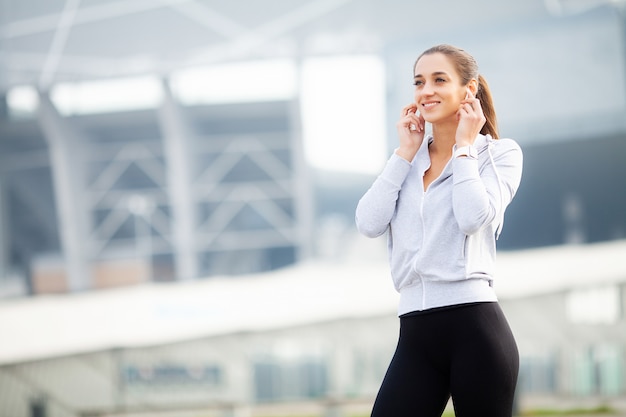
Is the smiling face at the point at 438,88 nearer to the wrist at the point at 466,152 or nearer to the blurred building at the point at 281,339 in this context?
the wrist at the point at 466,152

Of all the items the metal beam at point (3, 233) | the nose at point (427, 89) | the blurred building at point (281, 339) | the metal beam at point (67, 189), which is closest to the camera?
the nose at point (427, 89)

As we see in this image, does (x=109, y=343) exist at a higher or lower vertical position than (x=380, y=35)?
lower

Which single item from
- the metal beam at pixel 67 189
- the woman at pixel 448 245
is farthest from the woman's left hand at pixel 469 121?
the metal beam at pixel 67 189

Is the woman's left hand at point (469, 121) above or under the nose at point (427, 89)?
under

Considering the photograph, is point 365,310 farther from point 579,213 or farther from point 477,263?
point 477,263

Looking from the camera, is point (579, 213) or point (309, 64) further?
point (309, 64)

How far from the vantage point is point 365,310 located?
640 cm

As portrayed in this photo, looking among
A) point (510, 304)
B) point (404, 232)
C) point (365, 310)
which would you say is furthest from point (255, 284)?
point (404, 232)

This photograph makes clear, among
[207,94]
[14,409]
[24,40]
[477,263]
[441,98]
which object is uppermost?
[24,40]

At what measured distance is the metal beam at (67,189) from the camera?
24.4 ft

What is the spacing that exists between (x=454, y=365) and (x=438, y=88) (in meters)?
0.49

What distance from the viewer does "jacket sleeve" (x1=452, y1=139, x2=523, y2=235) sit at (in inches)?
53.9

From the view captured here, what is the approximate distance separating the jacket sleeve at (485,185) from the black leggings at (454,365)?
6.2 inches

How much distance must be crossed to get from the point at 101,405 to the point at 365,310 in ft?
7.14
